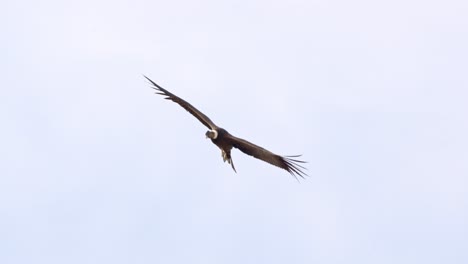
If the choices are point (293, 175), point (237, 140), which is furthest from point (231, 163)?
point (293, 175)

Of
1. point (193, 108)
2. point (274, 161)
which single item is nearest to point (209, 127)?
point (193, 108)

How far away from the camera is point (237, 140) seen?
39.2 metres

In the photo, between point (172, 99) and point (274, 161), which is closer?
point (274, 161)

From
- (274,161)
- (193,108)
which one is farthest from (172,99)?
(274,161)

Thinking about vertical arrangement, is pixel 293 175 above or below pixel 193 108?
below

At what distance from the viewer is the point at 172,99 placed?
132 ft

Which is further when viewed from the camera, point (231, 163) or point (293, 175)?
point (231, 163)

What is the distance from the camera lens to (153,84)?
3947cm

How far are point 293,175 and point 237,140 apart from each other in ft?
10.1

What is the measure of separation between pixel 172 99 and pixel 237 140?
286 centimetres

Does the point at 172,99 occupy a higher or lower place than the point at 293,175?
higher

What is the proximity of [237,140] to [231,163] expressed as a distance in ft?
3.24

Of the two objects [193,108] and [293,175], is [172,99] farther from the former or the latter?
[293,175]

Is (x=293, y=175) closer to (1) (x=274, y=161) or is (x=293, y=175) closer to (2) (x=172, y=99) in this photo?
(1) (x=274, y=161)
